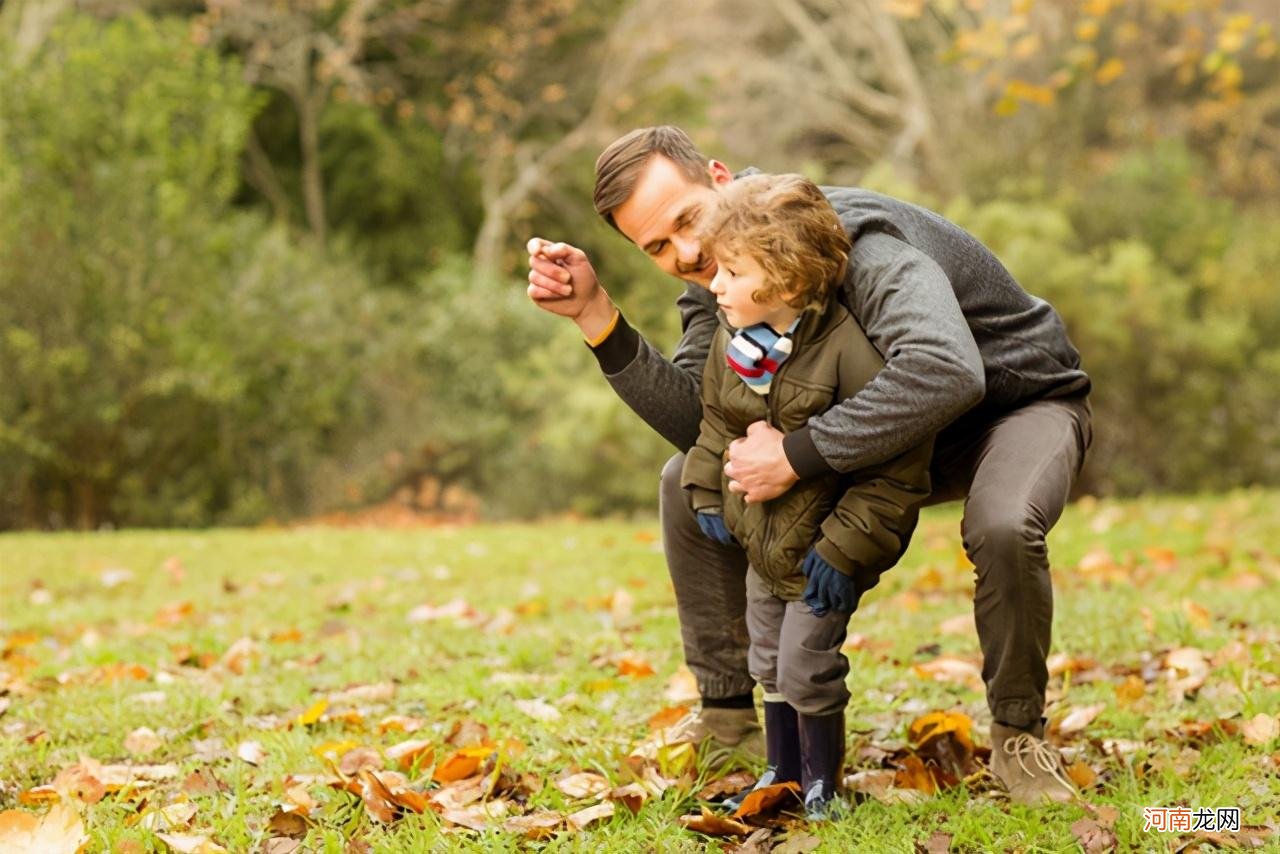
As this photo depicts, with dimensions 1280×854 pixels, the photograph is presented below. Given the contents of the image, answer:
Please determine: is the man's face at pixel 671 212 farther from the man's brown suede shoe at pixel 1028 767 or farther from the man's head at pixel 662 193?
the man's brown suede shoe at pixel 1028 767

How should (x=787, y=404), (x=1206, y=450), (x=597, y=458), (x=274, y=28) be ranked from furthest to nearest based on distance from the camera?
(x=274, y=28)
(x=597, y=458)
(x=1206, y=450)
(x=787, y=404)

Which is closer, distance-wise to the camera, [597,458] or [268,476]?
[597,458]

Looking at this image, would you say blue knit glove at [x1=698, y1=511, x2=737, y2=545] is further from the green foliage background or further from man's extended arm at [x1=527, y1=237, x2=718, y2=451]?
the green foliage background

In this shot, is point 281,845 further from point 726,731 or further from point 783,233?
point 783,233

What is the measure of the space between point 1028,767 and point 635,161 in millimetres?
1557

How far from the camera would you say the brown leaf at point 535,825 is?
2631 millimetres

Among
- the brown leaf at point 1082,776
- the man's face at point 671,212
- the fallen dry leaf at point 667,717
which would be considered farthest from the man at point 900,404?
the fallen dry leaf at point 667,717

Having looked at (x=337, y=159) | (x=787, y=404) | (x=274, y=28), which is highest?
(x=274, y=28)

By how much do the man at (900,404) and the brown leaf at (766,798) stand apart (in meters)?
0.41

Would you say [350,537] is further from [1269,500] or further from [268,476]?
[1269,500]

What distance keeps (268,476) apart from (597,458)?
3.41m

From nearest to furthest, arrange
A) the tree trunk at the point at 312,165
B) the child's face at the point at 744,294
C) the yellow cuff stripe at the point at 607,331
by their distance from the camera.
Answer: the child's face at the point at 744,294 → the yellow cuff stripe at the point at 607,331 → the tree trunk at the point at 312,165

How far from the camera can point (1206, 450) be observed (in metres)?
10.8

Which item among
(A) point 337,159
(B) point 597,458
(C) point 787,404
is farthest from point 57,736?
(A) point 337,159
